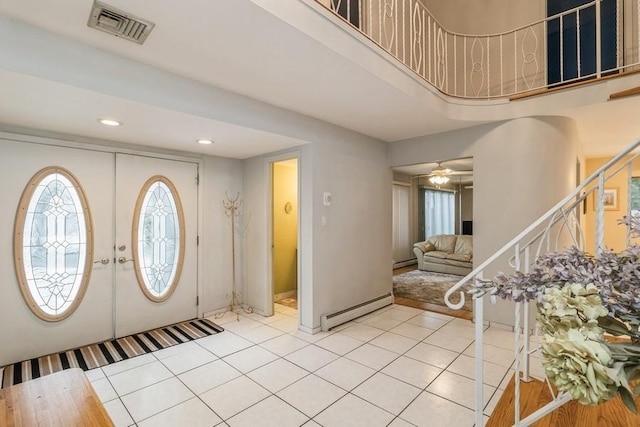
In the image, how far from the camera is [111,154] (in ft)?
11.4

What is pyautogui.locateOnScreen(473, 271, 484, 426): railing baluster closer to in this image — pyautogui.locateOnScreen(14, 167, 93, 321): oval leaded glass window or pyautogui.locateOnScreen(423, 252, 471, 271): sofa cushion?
pyautogui.locateOnScreen(14, 167, 93, 321): oval leaded glass window

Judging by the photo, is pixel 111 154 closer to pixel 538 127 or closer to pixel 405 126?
pixel 405 126

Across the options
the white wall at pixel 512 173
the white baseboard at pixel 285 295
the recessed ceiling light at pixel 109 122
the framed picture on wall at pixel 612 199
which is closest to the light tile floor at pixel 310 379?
the white wall at pixel 512 173

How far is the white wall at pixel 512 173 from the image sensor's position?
140 inches

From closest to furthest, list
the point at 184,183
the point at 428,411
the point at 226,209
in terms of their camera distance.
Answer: the point at 428,411, the point at 184,183, the point at 226,209

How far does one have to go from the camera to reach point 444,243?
24.5ft

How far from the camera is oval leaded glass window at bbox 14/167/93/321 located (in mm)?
2930

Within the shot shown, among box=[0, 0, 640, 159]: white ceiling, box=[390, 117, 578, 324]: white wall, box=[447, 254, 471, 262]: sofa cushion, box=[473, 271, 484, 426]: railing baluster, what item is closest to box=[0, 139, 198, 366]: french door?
box=[0, 0, 640, 159]: white ceiling

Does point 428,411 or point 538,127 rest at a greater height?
point 538,127

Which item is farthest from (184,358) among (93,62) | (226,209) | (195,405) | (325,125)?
(325,125)

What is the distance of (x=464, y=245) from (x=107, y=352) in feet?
22.6

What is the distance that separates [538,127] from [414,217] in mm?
5354

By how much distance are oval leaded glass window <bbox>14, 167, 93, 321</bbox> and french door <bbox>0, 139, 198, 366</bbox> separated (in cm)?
2

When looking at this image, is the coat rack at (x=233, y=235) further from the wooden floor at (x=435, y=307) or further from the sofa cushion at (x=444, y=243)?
the sofa cushion at (x=444, y=243)
